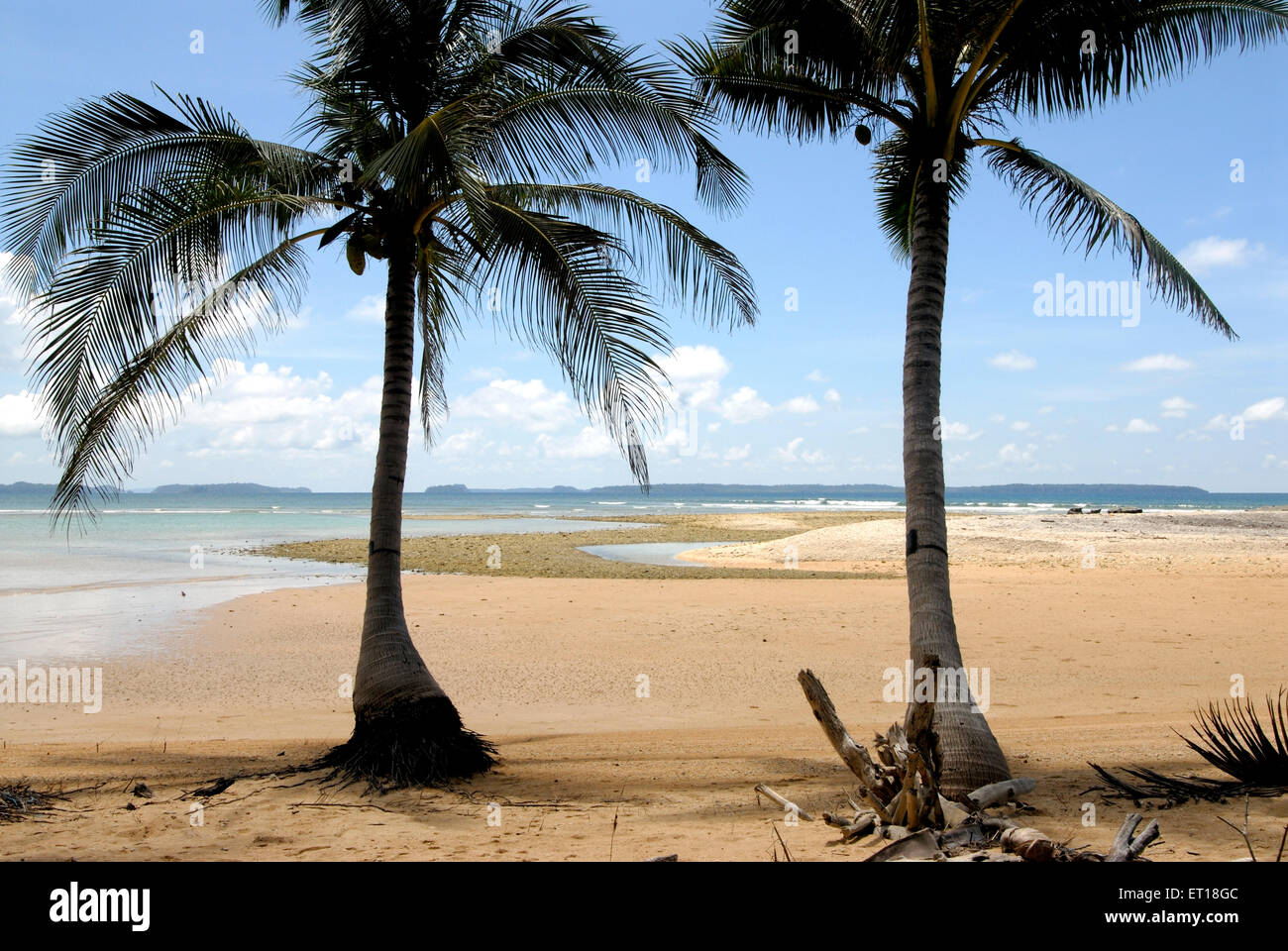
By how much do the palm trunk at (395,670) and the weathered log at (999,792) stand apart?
3736 millimetres

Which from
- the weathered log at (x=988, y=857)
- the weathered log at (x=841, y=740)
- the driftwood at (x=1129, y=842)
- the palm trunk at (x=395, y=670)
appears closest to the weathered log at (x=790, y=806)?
the weathered log at (x=841, y=740)

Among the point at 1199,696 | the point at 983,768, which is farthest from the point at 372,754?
the point at 1199,696

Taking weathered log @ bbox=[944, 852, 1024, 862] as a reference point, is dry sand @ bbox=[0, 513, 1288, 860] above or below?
below

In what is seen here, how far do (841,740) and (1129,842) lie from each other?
177 cm

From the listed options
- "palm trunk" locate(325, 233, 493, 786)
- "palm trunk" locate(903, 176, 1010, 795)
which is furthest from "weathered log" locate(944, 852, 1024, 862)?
"palm trunk" locate(325, 233, 493, 786)

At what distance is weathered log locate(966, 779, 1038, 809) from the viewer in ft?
18.6

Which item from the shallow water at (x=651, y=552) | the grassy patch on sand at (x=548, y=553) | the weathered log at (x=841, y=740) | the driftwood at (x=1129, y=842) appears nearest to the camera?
the driftwood at (x=1129, y=842)

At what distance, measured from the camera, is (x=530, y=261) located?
6840 millimetres

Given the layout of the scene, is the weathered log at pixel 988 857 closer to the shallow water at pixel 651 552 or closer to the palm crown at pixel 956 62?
the palm crown at pixel 956 62

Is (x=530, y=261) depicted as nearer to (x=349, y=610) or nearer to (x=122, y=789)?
(x=122, y=789)

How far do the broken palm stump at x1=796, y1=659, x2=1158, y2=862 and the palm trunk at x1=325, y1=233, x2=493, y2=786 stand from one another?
2993 millimetres

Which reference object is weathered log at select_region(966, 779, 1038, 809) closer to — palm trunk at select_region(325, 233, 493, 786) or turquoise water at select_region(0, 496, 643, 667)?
palm trunk at select_region(325, 233, 493, 786)

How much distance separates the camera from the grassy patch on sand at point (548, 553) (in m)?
24.3

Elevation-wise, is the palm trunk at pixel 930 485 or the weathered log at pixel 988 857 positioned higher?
the palm trunk at pixel 930 485
